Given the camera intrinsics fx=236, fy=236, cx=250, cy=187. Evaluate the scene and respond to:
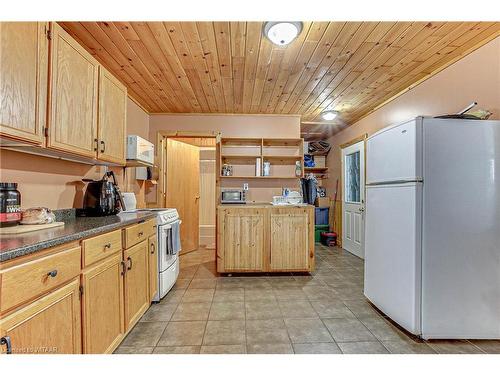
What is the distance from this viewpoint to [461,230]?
1.79 m

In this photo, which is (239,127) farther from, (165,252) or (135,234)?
(135,234)

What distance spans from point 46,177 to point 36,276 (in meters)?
1.20

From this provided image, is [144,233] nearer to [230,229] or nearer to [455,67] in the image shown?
[230,229]

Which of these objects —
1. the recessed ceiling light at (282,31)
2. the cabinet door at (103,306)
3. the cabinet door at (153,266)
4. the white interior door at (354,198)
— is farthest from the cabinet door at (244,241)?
the recessed ceiling light at (282,31)

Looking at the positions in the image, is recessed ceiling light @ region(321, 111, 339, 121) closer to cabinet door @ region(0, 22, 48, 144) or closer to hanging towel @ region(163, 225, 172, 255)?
hanging towel @ region(163, 225, 172, 255)

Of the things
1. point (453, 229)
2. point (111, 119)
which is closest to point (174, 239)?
point (111, 119)

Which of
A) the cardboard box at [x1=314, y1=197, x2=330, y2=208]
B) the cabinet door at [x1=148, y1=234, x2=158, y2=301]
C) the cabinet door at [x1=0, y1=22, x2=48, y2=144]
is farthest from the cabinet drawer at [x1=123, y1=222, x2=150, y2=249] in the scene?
the cardboard box at [x1=314, y1=197, x2=330, y2=208]

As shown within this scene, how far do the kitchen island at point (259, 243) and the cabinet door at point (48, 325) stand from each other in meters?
2.12

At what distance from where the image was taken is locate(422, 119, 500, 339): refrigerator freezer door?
177 centimetres

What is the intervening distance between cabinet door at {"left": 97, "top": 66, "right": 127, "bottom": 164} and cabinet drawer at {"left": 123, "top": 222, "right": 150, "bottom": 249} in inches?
26.7

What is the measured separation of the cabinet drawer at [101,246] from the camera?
131 cm

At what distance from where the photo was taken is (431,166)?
181 centimetres

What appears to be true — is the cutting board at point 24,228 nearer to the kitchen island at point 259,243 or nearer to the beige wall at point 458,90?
the kitchen island at point 259,243
